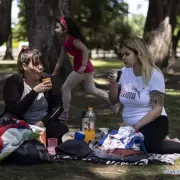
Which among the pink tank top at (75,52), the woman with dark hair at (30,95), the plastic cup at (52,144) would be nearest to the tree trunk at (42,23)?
the pink tank top at (75,52)

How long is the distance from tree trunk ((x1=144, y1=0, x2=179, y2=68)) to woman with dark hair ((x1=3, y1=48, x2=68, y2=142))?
10.7 metres

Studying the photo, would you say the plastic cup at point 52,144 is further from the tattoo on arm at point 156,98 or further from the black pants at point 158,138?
the tattoo on arm at point 156,98

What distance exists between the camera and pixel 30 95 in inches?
193

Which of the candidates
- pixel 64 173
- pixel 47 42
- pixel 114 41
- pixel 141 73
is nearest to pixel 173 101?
pixel 47 42

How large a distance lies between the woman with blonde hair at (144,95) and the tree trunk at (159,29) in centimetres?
1060

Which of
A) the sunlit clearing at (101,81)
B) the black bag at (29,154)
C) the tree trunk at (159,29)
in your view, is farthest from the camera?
the tree trunk at (159,29)

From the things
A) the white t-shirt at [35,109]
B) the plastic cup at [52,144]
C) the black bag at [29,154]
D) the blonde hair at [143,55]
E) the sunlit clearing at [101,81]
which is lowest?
the sunlit clearing at [101,81]

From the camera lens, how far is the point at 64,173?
4.38m

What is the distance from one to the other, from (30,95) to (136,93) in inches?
45.3

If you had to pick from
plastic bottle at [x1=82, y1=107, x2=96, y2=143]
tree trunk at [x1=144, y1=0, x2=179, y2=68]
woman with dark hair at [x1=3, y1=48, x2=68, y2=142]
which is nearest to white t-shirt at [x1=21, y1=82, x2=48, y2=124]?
woman with dark hair at [x1=3, y1=48, x2=68, y2=142]

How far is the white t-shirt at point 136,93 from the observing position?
4.99m

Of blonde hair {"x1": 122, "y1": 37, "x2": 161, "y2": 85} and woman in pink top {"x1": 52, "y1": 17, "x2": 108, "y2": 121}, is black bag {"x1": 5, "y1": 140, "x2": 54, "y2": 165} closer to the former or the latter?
blonde hair {"x1": 122, "y1": 37, "x2": 161, "y2": 85}

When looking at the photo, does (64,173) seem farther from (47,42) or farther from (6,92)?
(47,42)

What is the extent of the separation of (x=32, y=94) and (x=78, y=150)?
78 centimetres
